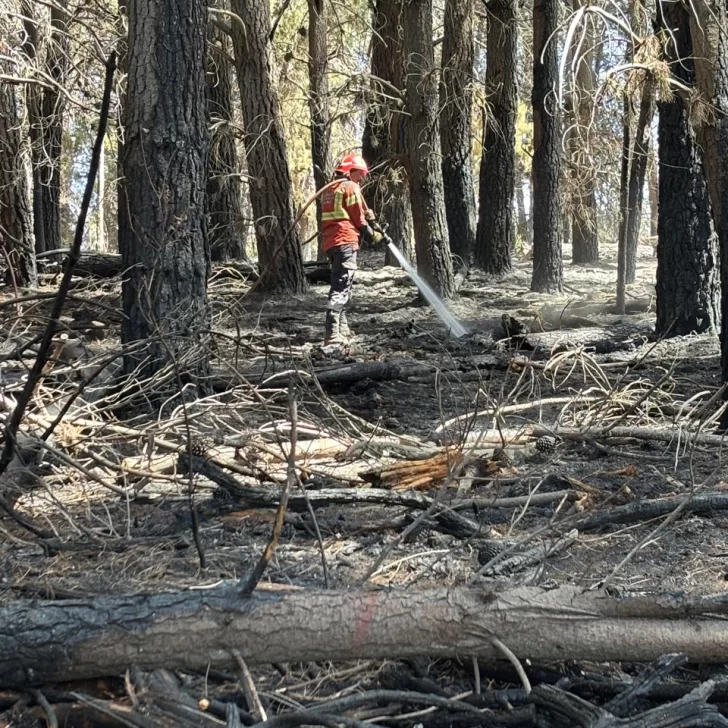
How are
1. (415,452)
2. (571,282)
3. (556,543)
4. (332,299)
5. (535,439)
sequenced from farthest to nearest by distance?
1. (571,282)
2. (332,299)
3. (535,439)
4. (415,452)
5. (556,543)

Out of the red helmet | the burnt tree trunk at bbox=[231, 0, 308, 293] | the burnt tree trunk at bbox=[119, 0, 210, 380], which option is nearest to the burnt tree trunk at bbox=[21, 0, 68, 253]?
the burnt tree trunk at bbox=[231, 0, 308, 293]

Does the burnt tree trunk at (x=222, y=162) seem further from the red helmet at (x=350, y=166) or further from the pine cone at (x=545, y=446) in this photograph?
the pine cone at (x=545, y=446)

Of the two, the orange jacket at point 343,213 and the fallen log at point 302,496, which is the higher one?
the orange jacket at point 343,213

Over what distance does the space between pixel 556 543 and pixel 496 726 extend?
3.72 feet

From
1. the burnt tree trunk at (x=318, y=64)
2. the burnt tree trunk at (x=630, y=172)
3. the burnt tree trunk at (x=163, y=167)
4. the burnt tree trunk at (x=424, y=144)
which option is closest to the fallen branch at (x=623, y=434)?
the burnt tree trunk at (x=163, y=167)

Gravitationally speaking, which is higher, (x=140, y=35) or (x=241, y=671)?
(x=140, y=35)

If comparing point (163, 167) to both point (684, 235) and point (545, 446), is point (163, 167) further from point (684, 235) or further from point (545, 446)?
point (684, 235)

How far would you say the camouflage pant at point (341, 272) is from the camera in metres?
8.81

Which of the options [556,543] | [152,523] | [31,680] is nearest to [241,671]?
[31,680]

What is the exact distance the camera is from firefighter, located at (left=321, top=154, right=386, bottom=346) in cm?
888

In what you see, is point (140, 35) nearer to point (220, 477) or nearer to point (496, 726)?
point (220, 477)

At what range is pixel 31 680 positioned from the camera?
2516 mm

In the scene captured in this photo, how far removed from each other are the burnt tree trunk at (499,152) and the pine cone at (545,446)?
881cm

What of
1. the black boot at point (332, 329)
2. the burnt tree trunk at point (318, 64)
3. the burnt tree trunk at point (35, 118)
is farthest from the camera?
the burnt tree trunk at point (318, 64)
